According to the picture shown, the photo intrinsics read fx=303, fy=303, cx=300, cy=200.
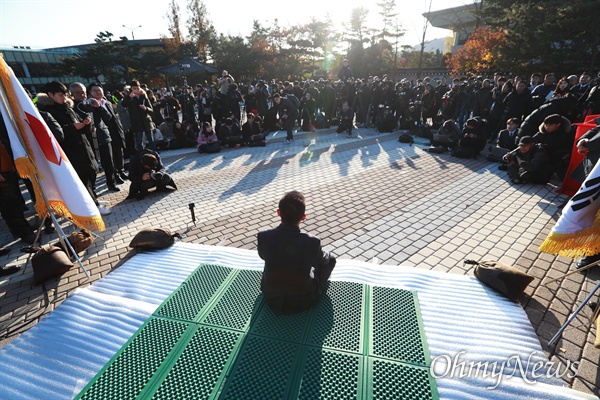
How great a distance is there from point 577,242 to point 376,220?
3012 mm

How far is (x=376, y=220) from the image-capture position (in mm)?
5797

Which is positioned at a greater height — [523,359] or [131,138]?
[131,138]

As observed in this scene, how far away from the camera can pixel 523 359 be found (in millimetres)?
2721

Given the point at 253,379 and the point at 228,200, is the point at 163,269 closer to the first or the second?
the point at 253,379

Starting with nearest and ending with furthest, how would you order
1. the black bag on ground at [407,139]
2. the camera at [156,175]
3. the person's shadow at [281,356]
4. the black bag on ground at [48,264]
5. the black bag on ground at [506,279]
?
the person's shadow at [281,356] < the black bag on ground at [506,279] < the black bag on ground at [48,264] < the camera at [156,175] < the black bag on ground at [407,139]

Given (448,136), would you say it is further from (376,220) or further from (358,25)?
(358,25)

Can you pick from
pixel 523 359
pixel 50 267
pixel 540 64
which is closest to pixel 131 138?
pixel 50 267

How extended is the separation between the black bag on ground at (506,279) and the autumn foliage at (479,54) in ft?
84.4

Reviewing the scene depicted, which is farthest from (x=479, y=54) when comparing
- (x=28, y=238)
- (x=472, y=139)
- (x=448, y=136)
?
(x=28, y=238)

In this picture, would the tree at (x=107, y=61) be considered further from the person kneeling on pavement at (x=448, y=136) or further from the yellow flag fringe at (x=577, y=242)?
the yellow flag fringe at (x=577, y=242)

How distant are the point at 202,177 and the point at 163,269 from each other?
4.80m

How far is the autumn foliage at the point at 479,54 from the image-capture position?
24750 mm

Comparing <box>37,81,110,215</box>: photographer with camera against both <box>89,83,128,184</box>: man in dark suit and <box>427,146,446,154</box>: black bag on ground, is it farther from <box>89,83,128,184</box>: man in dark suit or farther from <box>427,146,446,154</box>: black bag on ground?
<box>427,146,446,154</box>: black bag on ground

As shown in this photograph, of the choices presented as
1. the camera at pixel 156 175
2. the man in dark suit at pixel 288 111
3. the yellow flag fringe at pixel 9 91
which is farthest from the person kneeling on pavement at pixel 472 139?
the yellow flag fringe at pixel 9 91
